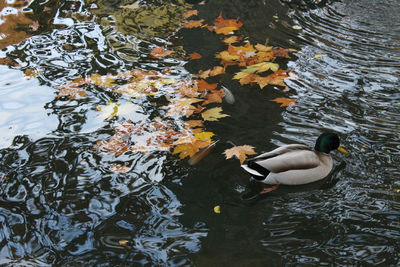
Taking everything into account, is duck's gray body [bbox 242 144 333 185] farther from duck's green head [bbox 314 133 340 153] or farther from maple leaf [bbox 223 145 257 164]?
maple leaf [bbox 223 145 257 164]

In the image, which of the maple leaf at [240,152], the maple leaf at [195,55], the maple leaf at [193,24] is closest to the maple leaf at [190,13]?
the maple leaf at [193,24]

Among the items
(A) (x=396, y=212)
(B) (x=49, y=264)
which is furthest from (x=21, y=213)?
(A) (x=396, y=212)

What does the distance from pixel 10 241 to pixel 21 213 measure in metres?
0.32

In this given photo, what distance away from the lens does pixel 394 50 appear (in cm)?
602

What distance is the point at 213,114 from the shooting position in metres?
4.67

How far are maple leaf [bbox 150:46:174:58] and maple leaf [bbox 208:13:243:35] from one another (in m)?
0.96

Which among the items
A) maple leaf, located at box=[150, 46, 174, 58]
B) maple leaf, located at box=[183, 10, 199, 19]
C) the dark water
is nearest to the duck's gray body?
the dark water

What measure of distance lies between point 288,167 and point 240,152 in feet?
1.89

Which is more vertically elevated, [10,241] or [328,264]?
[328,264]

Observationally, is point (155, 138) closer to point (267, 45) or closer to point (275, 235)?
point (275, 235)

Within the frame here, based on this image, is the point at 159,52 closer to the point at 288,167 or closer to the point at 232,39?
the point at 232,39

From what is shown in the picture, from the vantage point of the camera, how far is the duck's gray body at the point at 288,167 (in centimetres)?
359

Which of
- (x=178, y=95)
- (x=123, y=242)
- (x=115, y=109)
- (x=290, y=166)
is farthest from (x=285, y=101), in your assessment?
(x=123, y=242)

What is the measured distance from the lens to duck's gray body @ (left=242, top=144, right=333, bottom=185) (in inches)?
141
